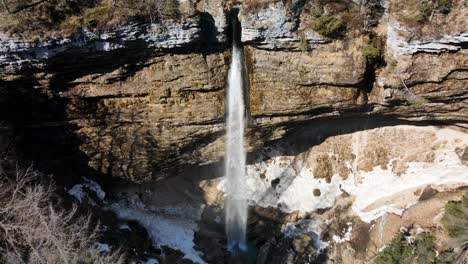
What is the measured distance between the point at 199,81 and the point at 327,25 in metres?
5.17

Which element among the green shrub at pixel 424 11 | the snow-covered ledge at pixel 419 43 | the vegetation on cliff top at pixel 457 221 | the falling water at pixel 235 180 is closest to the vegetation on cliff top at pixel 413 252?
the vegetation on cliff top at pixel 457 221

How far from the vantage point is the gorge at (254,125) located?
13727 millimetres

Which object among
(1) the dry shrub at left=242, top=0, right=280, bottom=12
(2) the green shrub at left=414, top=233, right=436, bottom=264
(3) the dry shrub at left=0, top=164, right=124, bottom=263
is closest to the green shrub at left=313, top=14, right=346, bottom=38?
(1) the dry shrub at left=242, top=0, right=280, bottom=12

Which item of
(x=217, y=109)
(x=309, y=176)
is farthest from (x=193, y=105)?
(x=309, y=176)

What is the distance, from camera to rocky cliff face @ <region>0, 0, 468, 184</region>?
1355 centimetres

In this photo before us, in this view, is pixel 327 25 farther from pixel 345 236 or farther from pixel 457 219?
pixel 345 236

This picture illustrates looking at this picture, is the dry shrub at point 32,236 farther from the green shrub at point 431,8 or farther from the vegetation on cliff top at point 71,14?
the green shrub at point 431,8

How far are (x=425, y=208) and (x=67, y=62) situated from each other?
1590 centimetres

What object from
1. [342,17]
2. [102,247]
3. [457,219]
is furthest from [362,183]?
[102,247]

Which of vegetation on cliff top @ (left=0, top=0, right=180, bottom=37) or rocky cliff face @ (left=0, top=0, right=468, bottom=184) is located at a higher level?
vegetation on cliff top @ (left=0, top=0, right=180, bottom=37)

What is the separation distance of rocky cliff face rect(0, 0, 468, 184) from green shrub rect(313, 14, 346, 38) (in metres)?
0.26

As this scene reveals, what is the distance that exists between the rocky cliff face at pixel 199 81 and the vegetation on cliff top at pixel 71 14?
35cm

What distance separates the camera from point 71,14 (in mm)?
13258

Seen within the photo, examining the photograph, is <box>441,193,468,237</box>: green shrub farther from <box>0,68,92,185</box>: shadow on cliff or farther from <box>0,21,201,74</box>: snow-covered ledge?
<box>0,68,92,185</box>: shadow on cliff
